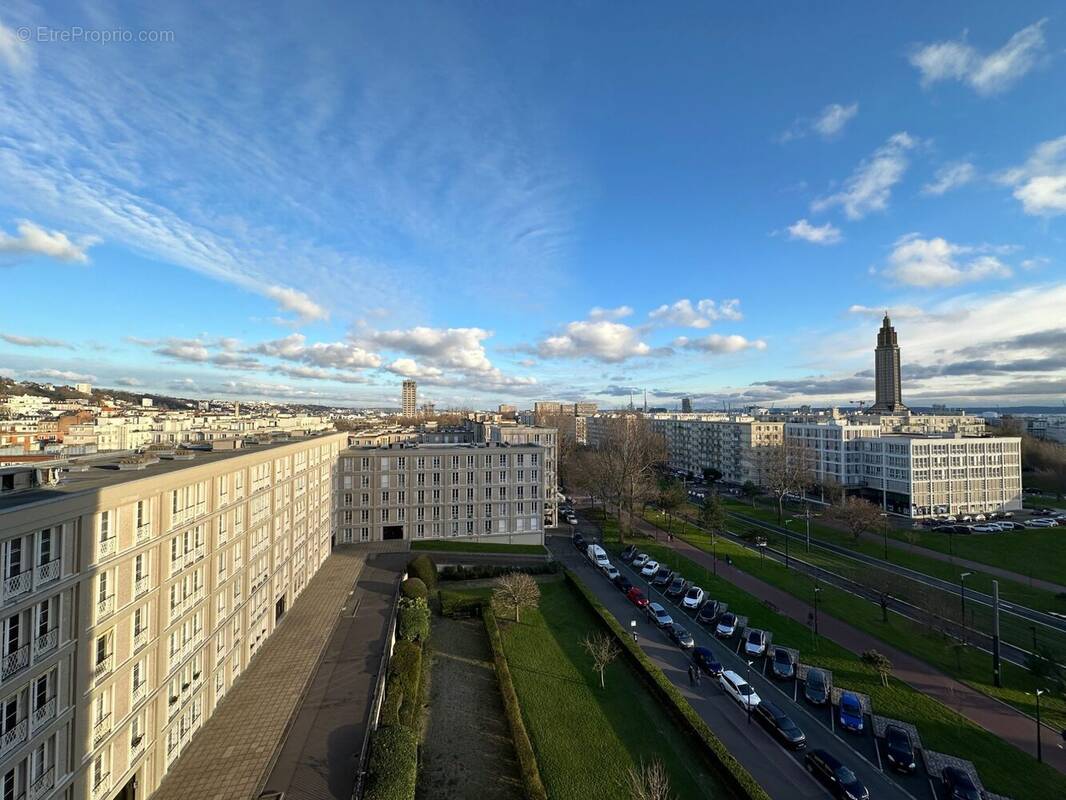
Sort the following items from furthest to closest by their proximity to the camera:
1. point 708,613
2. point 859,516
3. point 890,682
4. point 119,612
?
point 859,516, point 708,613, point 890,682, point 119,612

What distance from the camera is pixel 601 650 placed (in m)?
28.4

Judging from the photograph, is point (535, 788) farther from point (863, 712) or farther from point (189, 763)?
point (863, 712)

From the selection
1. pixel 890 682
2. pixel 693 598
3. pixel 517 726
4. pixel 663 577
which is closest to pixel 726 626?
pixel 693 598

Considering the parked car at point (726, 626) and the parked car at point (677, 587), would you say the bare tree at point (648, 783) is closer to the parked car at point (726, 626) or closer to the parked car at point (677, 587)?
the parked car at point (726, 626)

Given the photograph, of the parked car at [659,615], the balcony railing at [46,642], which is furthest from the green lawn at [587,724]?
the balcony railing at [46,642]

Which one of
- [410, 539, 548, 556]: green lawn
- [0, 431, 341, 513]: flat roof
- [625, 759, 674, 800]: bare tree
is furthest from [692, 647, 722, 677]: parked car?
[0, 431, 341, 513]: flat roof

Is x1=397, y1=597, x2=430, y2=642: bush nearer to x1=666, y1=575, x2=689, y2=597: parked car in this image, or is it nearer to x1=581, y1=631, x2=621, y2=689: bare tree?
x1=581, y1=631, x2=621, y2=689: bare tree

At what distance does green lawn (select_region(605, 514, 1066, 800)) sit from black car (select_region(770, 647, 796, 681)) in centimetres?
167

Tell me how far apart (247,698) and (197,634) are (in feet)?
16.2

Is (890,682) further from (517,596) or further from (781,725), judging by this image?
(517,596)

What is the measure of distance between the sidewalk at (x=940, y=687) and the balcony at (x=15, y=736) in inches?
1458

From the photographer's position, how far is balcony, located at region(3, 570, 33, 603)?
12.4 meters

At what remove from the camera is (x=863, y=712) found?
2462cm

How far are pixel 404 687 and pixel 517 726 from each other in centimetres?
608
